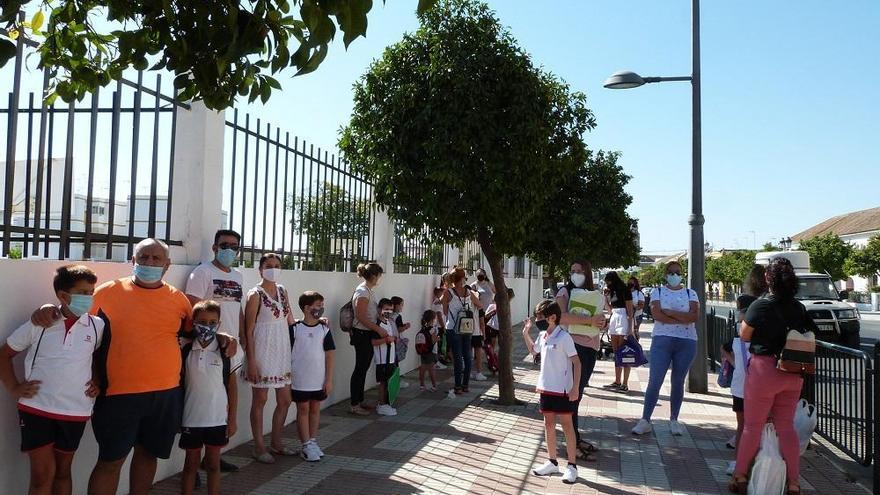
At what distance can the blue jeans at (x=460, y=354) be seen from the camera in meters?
9.71

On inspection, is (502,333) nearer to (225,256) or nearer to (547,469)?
(547,469)

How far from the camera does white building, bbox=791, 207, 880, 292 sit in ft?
225

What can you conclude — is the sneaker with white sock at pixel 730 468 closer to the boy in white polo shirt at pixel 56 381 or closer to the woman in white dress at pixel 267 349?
the woman in white dress at pixel 267 349

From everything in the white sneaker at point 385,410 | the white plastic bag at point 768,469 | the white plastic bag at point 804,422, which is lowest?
the white sneaker at point 385,410

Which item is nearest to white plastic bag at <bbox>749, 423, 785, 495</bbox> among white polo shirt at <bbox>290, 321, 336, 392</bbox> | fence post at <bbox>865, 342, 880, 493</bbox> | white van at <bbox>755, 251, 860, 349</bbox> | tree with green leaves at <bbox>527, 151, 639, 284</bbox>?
fence post at <bbox>865, 342, 880, 493</bbox>

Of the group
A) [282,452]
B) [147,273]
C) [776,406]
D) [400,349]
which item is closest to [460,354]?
[400,349]

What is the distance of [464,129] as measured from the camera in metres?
7.94

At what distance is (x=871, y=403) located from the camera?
5.81 meters

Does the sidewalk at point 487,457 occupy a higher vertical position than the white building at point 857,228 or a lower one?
lower

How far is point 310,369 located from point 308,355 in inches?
5.2

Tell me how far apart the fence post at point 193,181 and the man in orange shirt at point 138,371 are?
1.68 m

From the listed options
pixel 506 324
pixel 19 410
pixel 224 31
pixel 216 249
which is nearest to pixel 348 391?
pixel 506 324

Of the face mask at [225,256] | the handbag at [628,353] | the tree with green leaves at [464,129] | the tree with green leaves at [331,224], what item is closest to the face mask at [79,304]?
the face mask at [225,256]

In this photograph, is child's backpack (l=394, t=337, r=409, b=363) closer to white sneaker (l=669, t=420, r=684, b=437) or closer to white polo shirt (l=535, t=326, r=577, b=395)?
white polo shirt (l=535, t=326, r=577, b=395)
